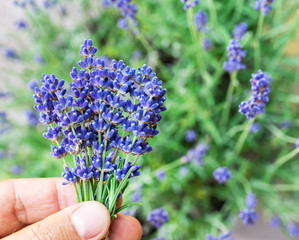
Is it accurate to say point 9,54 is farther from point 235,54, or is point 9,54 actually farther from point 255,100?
point 255,100

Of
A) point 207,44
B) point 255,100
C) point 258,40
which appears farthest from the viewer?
point 207,44

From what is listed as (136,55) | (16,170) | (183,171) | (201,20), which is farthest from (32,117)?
(201,20)

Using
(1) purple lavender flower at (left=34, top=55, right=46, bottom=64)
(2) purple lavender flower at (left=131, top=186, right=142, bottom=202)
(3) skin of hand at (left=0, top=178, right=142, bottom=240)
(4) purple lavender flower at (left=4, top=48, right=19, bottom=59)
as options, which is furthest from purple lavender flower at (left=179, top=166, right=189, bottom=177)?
(4) purple lavender flower at (left=4, top=48, right=19, bottom=59)

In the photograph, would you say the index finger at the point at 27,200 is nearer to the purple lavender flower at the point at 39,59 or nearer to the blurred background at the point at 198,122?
the blurred background at the point at 198,122

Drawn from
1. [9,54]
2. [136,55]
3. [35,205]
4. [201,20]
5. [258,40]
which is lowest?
[35,205]

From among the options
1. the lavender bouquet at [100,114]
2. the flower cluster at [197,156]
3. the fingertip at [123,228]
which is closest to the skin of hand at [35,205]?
the fingertip at [123,228]
